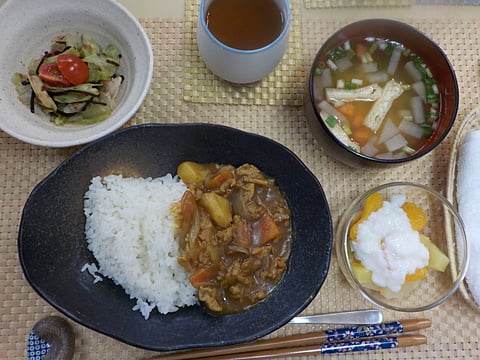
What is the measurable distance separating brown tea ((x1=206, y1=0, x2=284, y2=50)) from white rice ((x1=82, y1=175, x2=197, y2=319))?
0.68 meters

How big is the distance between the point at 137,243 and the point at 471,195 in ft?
4.60

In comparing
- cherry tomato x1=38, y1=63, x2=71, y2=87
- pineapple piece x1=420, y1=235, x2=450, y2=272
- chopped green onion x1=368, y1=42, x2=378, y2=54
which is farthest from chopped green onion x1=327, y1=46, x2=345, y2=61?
cherry tomato x1=38, y1=63, x2=71, y2=87

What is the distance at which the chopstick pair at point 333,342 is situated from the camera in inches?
75.9

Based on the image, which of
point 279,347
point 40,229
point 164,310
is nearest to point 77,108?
point 40,229

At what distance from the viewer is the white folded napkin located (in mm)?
2000

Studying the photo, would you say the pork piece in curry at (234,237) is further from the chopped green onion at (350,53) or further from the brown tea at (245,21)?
the chopped green onion at (350,53)

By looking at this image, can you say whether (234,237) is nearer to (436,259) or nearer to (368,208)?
(368,208)

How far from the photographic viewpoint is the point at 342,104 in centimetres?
204

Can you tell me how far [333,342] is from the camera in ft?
6.48

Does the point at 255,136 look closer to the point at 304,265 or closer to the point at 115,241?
the point at 304,265

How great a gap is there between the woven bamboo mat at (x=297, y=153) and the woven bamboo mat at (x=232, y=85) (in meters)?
0.02

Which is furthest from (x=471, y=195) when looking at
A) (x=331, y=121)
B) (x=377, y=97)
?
(x=331, y=121)

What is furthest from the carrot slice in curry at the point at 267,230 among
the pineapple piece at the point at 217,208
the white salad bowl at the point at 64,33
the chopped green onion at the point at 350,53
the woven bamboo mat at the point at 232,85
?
the chopped green onion at the point at 350,53

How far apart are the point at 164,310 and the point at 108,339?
287 millimetres
